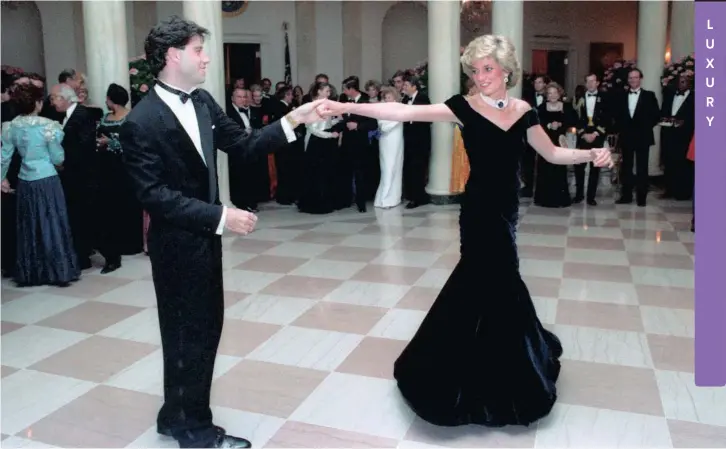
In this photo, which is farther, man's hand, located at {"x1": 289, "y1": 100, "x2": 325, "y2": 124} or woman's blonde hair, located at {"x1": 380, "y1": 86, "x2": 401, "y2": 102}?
woman's blonde hair, located at {"x1": 380, "y1": 86, "x2": 401, "y2": 102}

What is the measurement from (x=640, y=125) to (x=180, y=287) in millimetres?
7685

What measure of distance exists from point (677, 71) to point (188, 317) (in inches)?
342

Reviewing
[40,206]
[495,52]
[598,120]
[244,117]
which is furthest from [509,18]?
[495,52]

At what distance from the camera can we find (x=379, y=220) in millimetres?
8086

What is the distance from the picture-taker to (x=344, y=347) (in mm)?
3988

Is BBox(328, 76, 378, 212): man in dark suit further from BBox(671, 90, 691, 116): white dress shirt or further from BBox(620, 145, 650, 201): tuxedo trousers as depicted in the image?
BBox(671, 90, 691, 116): white dress shirt

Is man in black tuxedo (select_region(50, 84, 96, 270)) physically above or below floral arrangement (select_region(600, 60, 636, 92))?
below

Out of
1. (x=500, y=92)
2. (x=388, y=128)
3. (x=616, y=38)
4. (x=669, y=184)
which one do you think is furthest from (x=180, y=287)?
(x=616, y=38)

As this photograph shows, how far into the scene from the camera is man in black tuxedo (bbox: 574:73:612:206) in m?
8.91

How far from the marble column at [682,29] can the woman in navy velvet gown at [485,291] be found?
9217 millimetres

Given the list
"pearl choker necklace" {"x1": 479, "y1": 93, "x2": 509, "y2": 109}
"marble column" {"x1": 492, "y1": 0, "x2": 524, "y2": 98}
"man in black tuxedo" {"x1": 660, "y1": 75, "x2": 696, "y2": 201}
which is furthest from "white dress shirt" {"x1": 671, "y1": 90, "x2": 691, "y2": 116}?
"pearl choker necklace" {"x1": 479, "y1": 93, "x2": 509, "y2": 109}

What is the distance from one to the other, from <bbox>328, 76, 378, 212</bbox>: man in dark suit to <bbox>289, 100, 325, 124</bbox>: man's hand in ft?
18.8

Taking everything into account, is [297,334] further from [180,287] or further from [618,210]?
[618,210]

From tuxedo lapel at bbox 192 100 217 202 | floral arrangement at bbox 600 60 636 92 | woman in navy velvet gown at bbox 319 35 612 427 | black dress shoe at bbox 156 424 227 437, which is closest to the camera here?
tuxedo lapel at bbox 192 100 217 202
